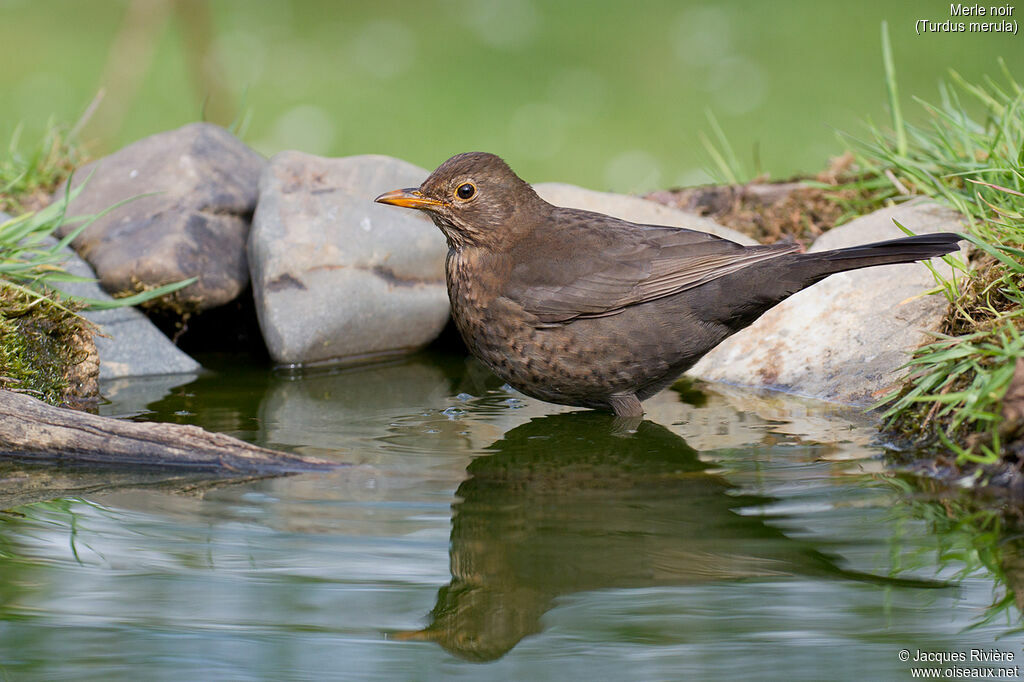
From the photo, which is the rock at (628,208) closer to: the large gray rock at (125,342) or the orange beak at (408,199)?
the orange beak at (408,199)

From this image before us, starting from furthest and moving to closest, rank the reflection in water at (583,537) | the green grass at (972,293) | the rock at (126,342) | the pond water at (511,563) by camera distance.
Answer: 1. the rock at (126,342)
2. the green grass at (972,293)
3. the reflection in water at (583,537)
4. the pond water at (511,563)

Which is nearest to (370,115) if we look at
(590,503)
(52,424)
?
(52,424)

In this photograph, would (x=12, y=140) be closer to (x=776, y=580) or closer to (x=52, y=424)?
(x=52, y=424)

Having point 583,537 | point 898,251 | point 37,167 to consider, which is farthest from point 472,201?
point 37,167

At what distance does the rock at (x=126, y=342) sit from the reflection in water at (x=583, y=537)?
230 centimetres

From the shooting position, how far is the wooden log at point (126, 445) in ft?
13.7

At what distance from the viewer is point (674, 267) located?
4.80 m

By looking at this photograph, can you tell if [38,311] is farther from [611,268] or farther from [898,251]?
[898,251]

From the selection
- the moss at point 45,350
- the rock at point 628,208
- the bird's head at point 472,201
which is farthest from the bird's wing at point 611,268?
the moss at point 45,350

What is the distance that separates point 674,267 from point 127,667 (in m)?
2.90

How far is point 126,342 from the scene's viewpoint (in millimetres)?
6020

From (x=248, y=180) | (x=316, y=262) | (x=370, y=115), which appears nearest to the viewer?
(x=316, y=262)

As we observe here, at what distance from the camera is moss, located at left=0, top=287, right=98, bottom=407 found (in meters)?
4.90

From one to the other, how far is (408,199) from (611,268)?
98cm
